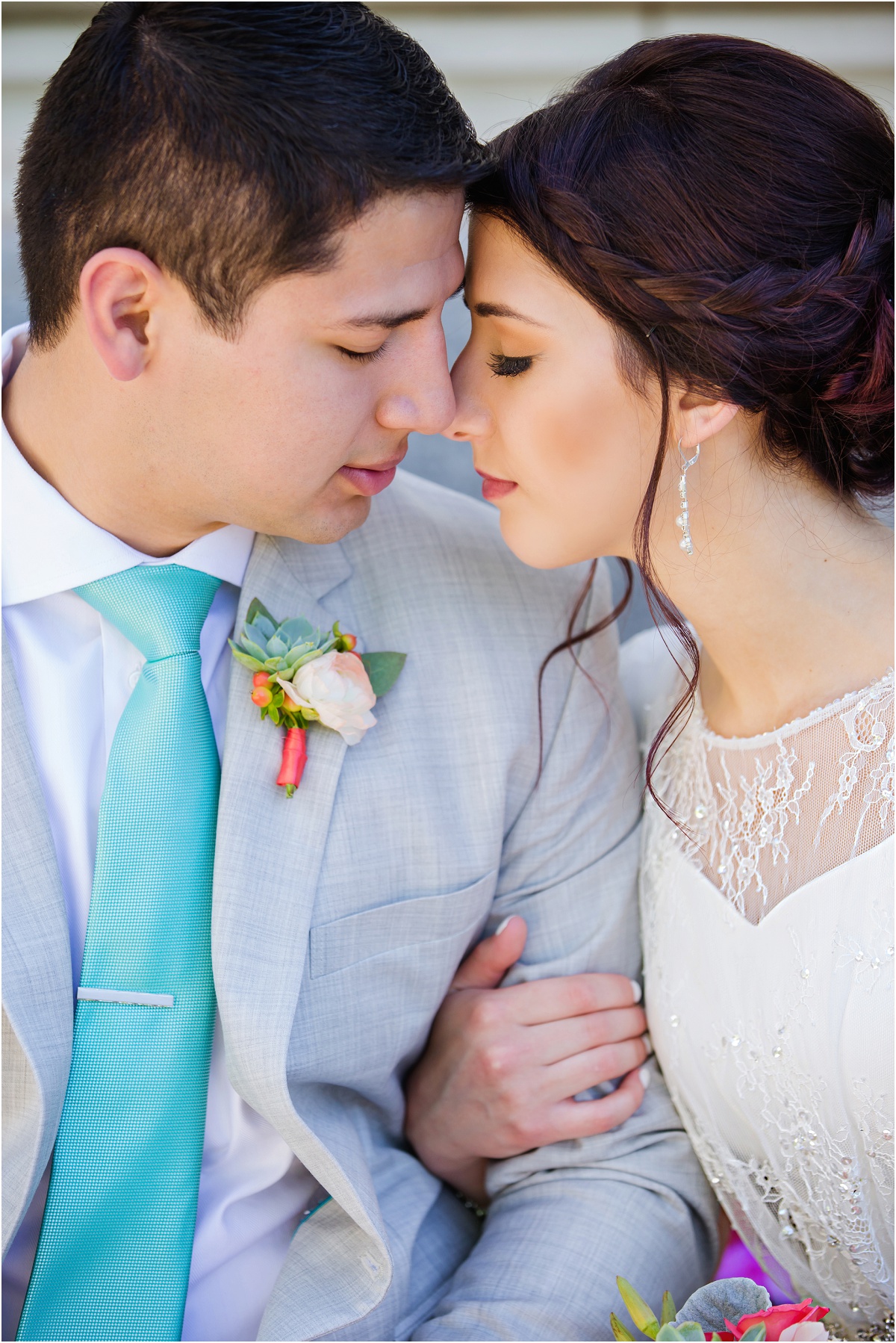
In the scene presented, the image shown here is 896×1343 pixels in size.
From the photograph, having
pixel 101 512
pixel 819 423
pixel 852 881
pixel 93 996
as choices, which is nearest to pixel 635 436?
pixel 819 423

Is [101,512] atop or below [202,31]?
below

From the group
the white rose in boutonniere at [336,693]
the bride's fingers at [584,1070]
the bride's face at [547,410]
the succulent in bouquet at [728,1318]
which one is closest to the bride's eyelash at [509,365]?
the bride's face at [547,410]

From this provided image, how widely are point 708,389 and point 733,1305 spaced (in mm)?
1245

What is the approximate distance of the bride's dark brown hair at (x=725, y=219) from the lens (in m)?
1.52

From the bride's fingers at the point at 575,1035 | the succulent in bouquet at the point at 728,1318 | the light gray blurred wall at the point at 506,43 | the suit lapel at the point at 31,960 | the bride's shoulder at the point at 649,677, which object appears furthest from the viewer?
the light gray blurred wall at the point at 506,43

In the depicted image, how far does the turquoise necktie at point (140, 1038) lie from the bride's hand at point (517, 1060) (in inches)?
16.8

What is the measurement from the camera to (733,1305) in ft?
4.93

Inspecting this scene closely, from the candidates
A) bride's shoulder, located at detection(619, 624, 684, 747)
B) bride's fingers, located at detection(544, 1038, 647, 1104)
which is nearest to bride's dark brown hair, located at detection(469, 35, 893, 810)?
bride's shoulder, located at detection(619, 624, 684, 747)

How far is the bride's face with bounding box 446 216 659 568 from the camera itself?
161cm

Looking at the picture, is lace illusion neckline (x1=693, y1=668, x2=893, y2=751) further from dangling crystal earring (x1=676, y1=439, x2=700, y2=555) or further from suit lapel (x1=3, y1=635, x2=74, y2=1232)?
suit lapel (x1=3, y1=635, x2=74, y2=1232)

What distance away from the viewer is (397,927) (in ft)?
5.80

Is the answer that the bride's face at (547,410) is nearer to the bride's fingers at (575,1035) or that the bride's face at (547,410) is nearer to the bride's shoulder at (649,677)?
the bride's shoulder at (649,677)

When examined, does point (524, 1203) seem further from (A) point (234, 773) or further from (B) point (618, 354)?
(B) point (618, 354)

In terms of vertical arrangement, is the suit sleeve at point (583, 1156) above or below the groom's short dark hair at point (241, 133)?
below
